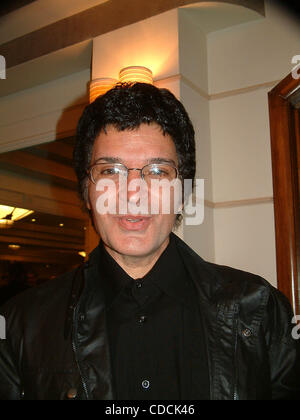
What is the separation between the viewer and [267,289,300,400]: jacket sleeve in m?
1.09

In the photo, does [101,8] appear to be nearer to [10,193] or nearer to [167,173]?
[167,173]

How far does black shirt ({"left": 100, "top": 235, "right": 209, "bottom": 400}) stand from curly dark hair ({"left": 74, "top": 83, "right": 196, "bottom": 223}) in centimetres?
31

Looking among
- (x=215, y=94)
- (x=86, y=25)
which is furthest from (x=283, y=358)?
(x=86, y=25)

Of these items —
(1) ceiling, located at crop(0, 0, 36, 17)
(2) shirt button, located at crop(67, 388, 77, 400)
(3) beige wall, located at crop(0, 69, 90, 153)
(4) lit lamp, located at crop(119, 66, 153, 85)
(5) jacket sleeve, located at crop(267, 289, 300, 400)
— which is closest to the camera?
(2) shirt button, located at crop(67, 388, 77, 400)

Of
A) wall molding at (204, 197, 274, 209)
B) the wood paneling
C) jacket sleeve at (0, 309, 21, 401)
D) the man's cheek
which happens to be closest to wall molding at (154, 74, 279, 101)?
the wood paneling

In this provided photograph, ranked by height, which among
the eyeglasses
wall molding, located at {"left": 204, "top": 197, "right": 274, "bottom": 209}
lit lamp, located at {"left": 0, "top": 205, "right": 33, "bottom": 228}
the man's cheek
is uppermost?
lit lamp, located at {"left": 0, "top": 205, "right": 33, "bottom": 228}

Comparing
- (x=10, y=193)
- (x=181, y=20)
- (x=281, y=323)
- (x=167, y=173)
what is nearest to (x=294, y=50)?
(x=181, y=20)

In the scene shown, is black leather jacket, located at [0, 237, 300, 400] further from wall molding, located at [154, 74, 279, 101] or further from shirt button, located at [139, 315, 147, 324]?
wall molding, located at [154, 74, 279, 101]

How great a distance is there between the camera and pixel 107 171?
1165mm

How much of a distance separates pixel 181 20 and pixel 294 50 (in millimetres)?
679

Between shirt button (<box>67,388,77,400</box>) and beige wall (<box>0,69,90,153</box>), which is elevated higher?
beige wall (<box>0,69,90,153</box>)

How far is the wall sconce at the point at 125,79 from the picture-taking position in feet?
7.20

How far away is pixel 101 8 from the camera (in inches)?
103
